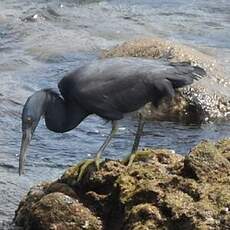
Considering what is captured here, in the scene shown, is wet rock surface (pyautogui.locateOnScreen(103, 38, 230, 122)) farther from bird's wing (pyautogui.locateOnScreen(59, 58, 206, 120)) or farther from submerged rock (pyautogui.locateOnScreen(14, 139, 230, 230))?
submerged rock (pyautogui.locateOnScreen(14, 139, 230, 230))

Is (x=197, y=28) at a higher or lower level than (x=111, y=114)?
lower

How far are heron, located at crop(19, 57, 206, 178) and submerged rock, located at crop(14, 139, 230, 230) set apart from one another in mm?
185

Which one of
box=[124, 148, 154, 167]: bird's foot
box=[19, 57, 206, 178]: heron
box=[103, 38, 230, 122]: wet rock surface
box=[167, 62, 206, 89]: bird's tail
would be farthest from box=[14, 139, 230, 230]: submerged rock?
box=[103, 38, 230, 122]: wet rock surface

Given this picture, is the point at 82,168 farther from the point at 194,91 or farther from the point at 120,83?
the point at 194,91

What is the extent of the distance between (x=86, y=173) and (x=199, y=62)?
4.36 meters

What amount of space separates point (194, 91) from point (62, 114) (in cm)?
339

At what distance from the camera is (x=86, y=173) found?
206 inches

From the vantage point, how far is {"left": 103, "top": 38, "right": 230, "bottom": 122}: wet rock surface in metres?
8.44

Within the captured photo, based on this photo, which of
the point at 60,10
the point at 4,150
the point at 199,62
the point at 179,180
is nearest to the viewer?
the point at 179,180

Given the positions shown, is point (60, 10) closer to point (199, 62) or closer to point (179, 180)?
point (199, 62)

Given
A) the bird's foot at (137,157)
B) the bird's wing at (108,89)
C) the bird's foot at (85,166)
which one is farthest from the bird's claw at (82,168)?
the bird's wing at (108,89)

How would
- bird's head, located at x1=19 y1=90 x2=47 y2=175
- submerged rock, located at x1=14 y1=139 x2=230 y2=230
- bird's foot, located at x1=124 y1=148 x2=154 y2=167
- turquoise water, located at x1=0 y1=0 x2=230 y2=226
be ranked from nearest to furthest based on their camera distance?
submerged rock, located at x1=14 y1=139 x2=230 y2=230
bird's head, located at x1=19 y1=90 x2=47 y2=175
bird's foot, located at x1=124 y1=148 x2=154 y2=167
turquoise water, located at x1=0 y1=0 x2=230 y2=226

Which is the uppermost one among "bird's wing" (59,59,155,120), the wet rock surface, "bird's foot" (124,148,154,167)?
"bird's wing" (59,59,155,120)

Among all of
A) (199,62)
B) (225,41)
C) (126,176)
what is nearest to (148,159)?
(126,176)
